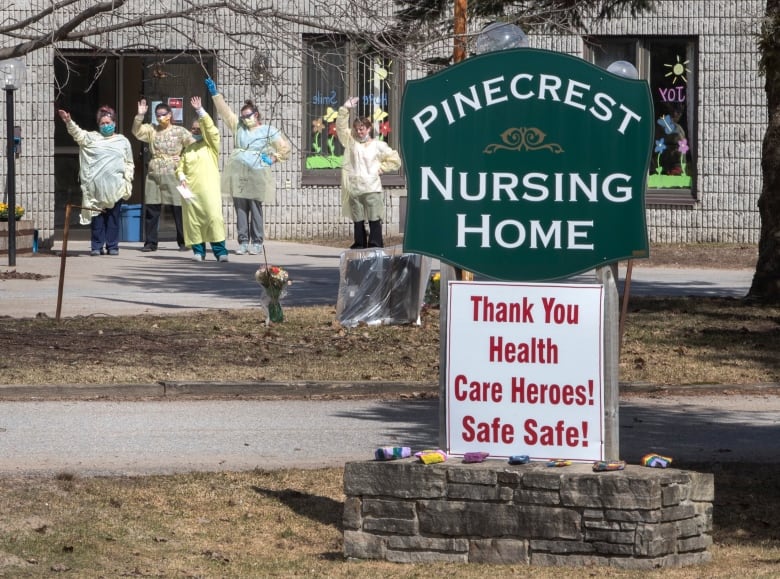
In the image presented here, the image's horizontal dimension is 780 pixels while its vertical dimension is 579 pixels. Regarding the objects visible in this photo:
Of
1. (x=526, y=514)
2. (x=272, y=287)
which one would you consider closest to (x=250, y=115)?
(x=272, y=287)

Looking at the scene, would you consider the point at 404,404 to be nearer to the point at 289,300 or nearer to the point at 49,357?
the point at 49,357

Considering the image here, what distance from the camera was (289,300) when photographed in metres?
17.0

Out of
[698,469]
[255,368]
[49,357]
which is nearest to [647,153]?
[698,469]

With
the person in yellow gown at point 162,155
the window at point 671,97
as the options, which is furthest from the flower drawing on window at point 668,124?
the person in yellow gown at point 162,155

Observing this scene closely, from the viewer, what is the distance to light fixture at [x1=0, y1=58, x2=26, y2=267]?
1980 cm

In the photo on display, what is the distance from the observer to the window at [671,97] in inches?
1025

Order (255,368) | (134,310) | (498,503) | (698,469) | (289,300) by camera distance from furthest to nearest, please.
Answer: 1. (289,300)
2. (134,310)
3. (255,368)
4. (698,469)
5. (498,503)

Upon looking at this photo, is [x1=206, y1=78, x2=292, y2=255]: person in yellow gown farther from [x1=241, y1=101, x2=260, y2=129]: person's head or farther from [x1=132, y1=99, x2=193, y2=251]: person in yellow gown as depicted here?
[x1=132, y1=99, x2=193, y2=251]: person in yellow gown

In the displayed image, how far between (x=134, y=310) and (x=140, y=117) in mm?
6175

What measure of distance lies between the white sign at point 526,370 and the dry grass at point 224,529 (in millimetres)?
660

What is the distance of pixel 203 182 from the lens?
20078mm

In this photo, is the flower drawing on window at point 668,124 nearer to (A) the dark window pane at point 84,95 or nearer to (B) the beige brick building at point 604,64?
(B) the beige brick building at point 604,64

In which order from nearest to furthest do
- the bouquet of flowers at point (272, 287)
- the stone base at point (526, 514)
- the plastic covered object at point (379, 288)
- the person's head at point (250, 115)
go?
the stone base at point (526, 514) < the bouquet of flowers at point (272, 287) < the plastic covered object at point (379, 288) < the person's head at point (250, 115)

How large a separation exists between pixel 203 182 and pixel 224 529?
497 inches
